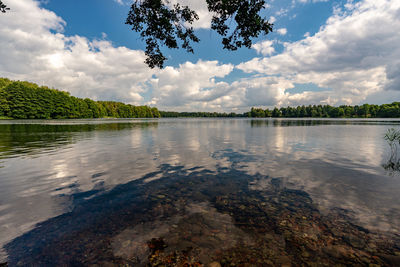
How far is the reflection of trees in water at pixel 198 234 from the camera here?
5633 millimetres

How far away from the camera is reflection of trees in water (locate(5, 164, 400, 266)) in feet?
18.5

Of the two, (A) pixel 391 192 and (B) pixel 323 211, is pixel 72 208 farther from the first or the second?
(A) pixel 391 192

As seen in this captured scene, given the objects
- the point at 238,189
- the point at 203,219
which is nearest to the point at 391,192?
the point at 238,189

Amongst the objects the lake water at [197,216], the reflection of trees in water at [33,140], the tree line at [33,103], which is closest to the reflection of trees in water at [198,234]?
the lake water at [197,216]

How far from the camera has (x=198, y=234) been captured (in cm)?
684

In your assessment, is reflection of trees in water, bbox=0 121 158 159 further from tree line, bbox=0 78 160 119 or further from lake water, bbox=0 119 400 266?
tree line, bbox=0 78 160 119

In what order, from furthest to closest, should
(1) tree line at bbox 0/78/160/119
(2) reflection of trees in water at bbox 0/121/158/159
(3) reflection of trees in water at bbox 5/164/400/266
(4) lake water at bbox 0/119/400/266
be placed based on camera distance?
(1) tree line at bbox 0/78/160/119 < (2) reflection of trees in water at bbox 0/121/158/159 < (4) lake water at bbox 0/119/400/266 < (3) reflection of trees in water at bbox 5/164/400/266

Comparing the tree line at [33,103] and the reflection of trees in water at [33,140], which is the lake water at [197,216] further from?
the tree line at [33,103]

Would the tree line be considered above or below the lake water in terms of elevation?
above

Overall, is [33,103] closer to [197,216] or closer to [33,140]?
[33,140]

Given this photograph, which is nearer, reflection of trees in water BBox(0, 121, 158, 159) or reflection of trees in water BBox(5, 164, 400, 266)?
reflection of trees in water BBox(5, 164, 400, 266)

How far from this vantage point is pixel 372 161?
1825 centimetres

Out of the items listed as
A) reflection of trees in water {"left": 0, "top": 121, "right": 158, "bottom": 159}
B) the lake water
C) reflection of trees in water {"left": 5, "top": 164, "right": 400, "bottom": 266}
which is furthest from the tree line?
reflection of trees in water {"left": 5, "top": 164, "right": 400, "bottom": 266}

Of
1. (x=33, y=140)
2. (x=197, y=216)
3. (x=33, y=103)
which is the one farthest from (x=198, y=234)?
(x=33, y=103)
